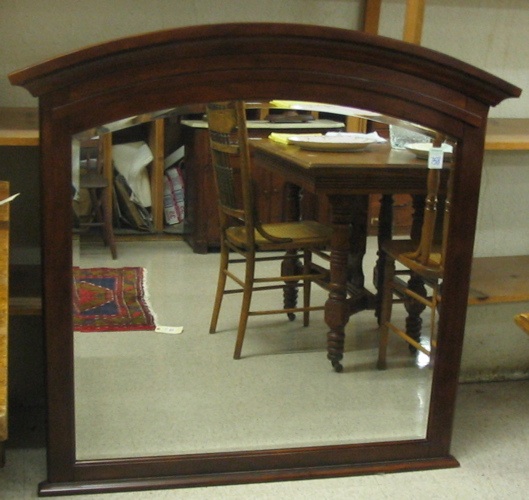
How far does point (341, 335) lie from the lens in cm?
197

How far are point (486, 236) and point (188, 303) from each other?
974mm

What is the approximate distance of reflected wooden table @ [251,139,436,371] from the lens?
180 cm

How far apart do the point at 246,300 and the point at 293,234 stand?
0.20 metres

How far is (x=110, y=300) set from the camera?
1.84m

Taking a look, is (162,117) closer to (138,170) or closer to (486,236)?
(138,170)

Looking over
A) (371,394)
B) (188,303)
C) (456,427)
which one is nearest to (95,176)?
(188,303)

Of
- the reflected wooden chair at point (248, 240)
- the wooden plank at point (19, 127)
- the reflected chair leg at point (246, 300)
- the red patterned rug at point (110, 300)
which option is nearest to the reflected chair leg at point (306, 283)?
the reflected wooden chair at point (248, 240)

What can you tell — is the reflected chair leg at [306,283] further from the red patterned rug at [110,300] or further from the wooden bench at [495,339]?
the wooden bench at [495,339]

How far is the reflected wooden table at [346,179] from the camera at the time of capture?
180 cm

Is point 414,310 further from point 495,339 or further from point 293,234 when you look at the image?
point 495,339

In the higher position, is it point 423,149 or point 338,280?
point 423,149

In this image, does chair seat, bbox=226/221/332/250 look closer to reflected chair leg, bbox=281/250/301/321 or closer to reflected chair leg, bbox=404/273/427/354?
reflected chair leg, bbox=281/250/301/321

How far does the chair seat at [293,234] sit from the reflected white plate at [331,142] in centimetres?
19

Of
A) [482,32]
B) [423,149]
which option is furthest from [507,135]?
[482,32]
